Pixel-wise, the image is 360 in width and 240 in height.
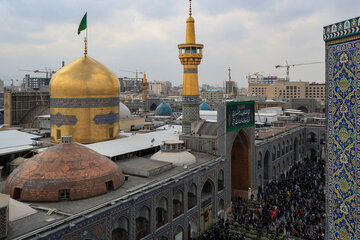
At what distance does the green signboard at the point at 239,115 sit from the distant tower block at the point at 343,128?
11.3 metres

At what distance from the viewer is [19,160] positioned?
54.5 feet

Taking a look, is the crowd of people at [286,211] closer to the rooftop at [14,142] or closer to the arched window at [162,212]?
the arched window at [162,212]

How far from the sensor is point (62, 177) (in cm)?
1227

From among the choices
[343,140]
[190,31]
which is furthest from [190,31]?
[343,140]

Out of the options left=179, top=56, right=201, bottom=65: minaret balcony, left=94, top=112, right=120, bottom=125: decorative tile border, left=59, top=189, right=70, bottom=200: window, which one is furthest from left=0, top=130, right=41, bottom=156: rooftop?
left=179, top=56, right=201, bottom=65: minaret balcony

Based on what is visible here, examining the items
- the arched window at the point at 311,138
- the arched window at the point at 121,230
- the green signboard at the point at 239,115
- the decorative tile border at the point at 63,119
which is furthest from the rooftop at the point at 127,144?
the arched window at the point at 311,138

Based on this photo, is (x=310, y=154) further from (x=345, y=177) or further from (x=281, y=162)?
(x=345, y=177)

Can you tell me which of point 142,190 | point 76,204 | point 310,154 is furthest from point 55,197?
point 310,154

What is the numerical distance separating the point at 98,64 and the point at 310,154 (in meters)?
25.5

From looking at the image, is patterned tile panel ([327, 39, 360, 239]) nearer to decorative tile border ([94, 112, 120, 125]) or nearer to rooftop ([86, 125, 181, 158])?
rooftop ([86, 125, 181, 158])

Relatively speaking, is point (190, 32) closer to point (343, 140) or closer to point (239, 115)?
point (239, 115)

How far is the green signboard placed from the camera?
20.0 m

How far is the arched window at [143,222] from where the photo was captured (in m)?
13.6

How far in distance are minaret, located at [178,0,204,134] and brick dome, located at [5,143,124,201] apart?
11.3 meters
